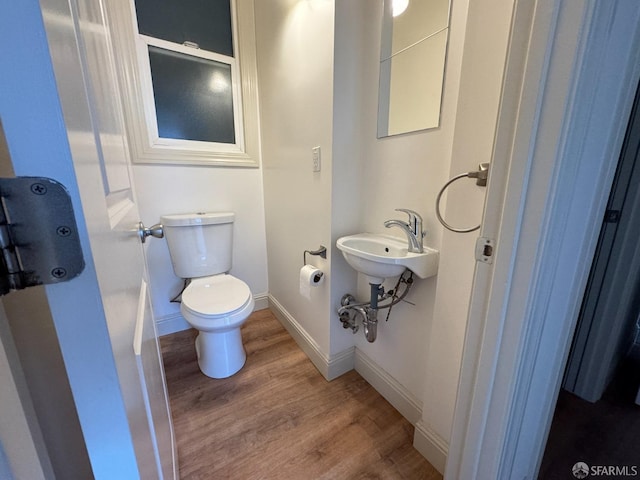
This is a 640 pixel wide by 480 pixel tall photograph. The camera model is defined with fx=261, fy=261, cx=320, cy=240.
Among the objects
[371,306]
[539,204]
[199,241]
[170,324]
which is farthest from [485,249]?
[170,324]

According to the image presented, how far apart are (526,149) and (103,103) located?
812 millimetres

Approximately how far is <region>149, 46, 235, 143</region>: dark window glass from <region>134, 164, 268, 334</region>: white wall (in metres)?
0.25

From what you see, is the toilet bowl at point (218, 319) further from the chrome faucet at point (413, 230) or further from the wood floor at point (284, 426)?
the chrome faucet at point (413, 230)

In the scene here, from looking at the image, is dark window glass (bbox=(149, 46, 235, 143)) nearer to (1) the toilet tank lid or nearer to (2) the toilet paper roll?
(1) the toilet tank lid

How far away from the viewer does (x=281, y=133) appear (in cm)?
168

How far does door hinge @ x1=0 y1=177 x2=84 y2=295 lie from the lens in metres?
0.23

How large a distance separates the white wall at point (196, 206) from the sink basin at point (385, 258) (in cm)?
105

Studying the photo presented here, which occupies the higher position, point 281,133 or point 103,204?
point 281,133

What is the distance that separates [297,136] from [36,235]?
1.41 metres

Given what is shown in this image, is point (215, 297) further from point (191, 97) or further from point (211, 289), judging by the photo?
point (191, 97)

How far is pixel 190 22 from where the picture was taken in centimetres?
166

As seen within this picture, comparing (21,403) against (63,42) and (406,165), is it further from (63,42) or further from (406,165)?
(406,165)

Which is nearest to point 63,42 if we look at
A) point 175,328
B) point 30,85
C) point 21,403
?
point 30,85

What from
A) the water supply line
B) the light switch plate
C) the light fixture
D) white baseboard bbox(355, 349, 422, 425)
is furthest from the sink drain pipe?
the light fixture
